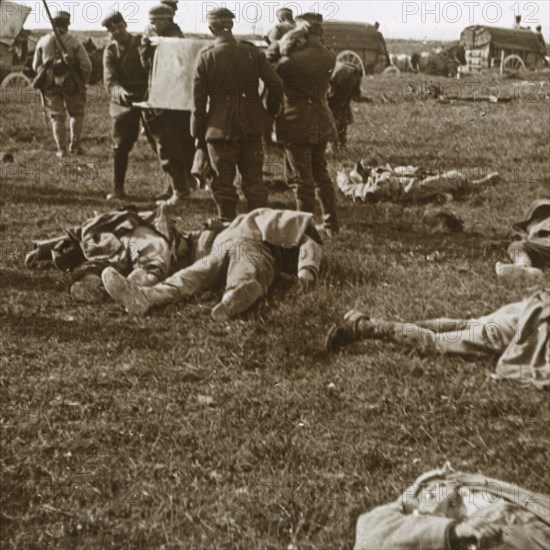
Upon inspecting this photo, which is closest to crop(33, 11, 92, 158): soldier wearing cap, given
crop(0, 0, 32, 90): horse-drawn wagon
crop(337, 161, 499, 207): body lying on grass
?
crop(337, 161, 499, 207): body lying on grass

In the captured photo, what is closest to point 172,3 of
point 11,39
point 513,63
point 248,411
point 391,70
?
point 248,411

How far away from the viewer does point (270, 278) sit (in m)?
6.16

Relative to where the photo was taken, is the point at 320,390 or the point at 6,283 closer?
the point at 320,390

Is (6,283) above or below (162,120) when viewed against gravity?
below

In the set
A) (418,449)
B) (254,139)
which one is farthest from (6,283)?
(418,449)

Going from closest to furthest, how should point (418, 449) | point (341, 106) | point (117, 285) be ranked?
point (418, 449) < point (117, 285) < point (341, 106)

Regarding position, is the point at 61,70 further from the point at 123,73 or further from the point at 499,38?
the point at 499,38

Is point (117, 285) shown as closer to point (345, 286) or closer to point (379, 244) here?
point (345, 286)

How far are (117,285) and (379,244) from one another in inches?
111

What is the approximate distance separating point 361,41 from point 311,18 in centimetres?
2859

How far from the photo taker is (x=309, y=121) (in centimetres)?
761

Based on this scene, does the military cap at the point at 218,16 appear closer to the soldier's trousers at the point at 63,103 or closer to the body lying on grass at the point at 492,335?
the body lying on grass at the point at 492,335

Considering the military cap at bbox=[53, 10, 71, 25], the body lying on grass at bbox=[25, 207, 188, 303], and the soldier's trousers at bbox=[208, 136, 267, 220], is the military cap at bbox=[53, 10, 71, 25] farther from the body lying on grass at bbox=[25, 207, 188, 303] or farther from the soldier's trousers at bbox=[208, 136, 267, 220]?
the body lying on grass at bbox=[25, 207, 188, 303]

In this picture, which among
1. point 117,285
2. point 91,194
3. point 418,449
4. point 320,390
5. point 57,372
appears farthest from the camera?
point 91,194
